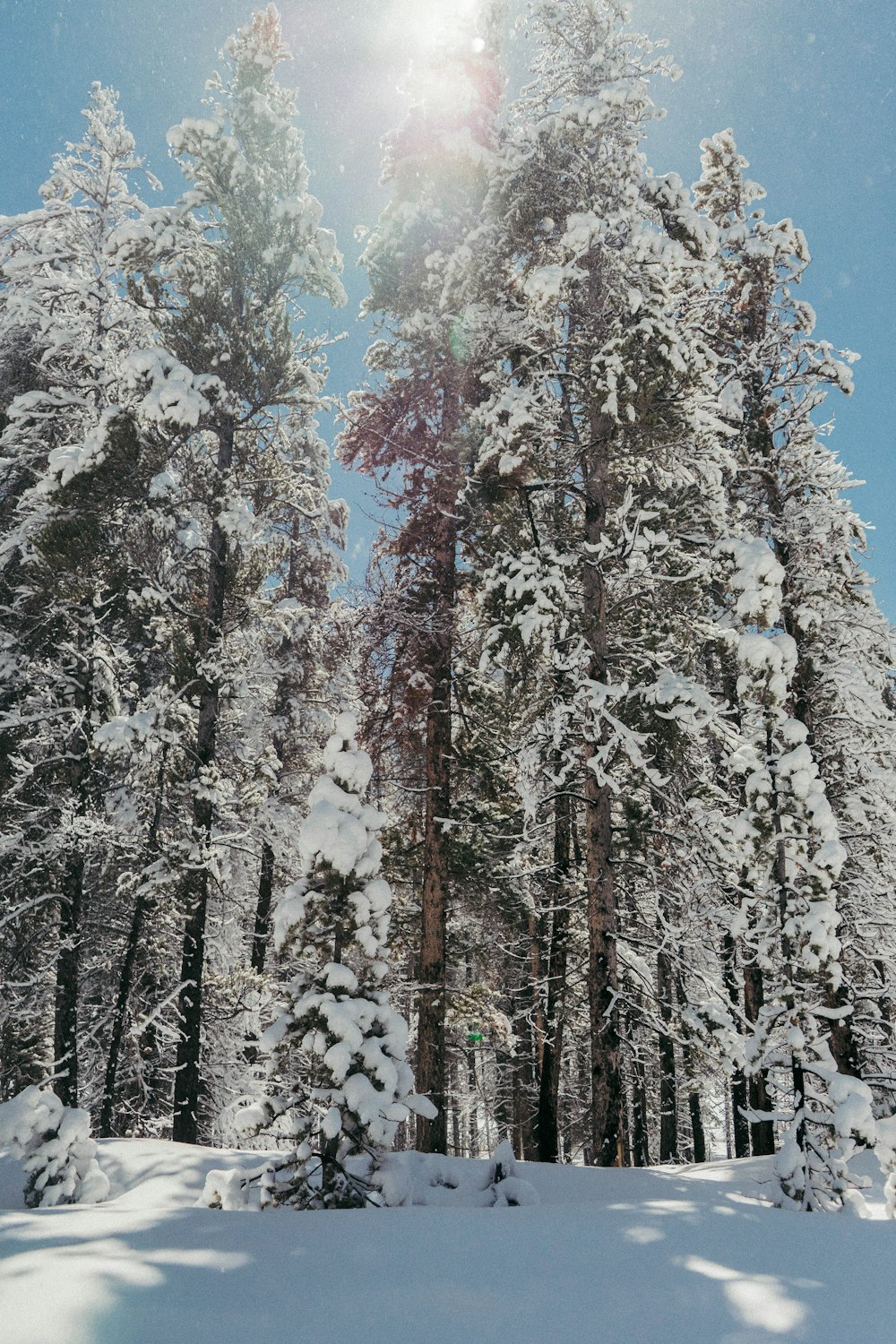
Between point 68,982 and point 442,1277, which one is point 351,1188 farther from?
point 68,982

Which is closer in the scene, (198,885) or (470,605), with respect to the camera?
(198,885)

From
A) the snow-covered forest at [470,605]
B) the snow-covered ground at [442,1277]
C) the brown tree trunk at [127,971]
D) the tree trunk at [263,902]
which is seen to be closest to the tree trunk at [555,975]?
the snow-covered forest at [470,605]

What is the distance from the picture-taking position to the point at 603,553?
30.6 ft

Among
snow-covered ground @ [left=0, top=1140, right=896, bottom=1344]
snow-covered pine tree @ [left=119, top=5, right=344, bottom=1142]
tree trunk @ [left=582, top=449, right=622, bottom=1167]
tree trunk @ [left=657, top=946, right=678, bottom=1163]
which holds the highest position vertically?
snow-covered pine tree @ [left=119, top=5, right=344, bottom=1142]

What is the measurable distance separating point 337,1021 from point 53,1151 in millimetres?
2637

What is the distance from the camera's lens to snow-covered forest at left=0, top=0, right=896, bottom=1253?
8945 millimetres

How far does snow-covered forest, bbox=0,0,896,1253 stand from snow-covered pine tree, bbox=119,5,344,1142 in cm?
7

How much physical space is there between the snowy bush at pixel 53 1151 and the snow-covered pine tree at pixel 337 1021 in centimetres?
144

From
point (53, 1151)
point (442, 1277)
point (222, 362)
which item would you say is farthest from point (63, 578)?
point (442, 1277)

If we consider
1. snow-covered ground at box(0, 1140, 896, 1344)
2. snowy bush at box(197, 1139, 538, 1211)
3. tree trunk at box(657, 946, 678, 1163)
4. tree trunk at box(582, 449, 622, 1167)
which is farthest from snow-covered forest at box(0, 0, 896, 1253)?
tree trunk at box(657, 946, 678, 1163)

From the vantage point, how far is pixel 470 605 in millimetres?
13078

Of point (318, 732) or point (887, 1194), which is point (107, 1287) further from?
point (318, 732)

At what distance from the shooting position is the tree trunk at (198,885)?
10.2m

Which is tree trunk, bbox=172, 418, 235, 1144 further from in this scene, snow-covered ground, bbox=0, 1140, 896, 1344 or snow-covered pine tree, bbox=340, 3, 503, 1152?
snow-covered ground, bbox=0, 1140, 896, 1344
